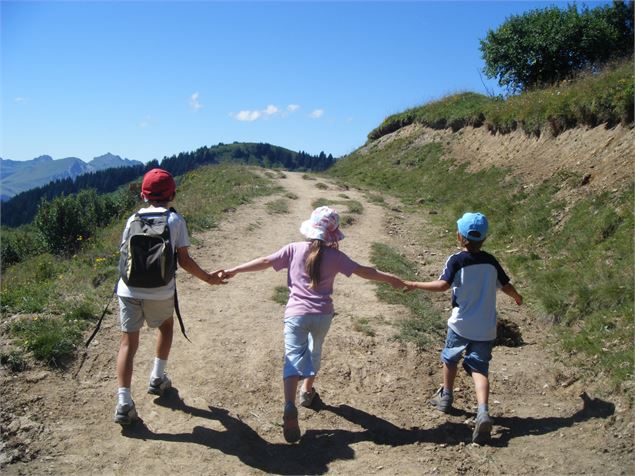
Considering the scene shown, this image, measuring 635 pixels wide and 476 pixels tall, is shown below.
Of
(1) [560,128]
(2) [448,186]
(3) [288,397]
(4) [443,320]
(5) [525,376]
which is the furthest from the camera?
(2) [448,186]

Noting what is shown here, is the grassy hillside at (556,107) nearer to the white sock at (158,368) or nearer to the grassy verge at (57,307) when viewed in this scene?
the grassy verge at (57,307)

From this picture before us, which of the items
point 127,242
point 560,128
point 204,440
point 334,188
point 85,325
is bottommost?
point 204,440

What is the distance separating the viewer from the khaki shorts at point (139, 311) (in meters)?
4.46

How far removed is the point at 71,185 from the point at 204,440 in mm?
197074

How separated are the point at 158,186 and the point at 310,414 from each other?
249 centimetres

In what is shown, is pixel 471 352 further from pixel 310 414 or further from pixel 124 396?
pixel 124 396

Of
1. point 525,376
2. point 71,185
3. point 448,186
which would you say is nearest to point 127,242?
point 525,376

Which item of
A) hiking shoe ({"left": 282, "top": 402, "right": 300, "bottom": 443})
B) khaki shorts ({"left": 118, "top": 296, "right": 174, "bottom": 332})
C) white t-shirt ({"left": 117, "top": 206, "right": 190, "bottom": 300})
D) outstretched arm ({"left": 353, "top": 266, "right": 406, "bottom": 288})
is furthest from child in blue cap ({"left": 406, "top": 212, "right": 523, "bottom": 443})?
khaki shorts ({"left": 118, "top": 296, "right": 174, "bottom": 332})

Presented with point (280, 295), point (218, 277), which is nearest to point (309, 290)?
point (218, 277)

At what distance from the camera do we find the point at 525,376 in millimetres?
5766

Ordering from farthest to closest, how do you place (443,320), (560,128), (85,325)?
(560,128)
(443,320)
(85,325)

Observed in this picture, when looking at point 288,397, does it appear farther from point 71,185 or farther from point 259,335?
point 71,185

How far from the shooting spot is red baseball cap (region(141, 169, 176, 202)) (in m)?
4.45

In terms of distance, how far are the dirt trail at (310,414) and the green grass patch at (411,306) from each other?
0.20 meters
